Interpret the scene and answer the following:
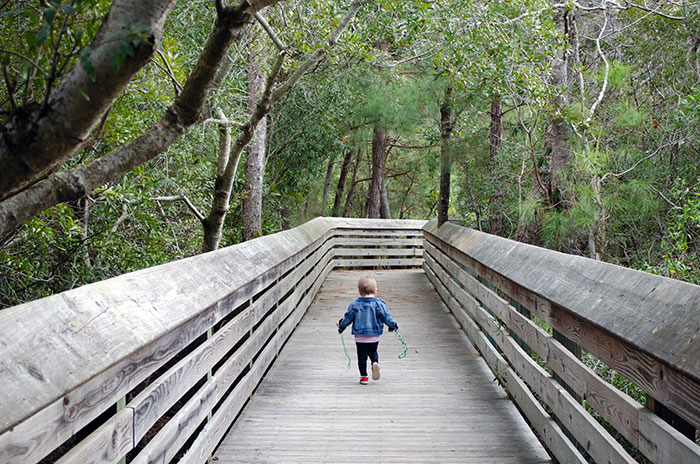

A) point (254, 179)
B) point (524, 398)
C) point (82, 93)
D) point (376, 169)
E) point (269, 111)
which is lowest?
point (524, 398)

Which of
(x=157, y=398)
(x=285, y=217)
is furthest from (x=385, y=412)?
(x=285, y=217)

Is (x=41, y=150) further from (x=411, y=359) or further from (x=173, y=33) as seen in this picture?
(x=173, y=33)

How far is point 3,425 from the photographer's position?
123cm

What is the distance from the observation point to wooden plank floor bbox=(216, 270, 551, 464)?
340 centimetres

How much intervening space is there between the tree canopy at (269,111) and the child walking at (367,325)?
5.51ft

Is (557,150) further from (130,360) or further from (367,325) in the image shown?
(130,360)

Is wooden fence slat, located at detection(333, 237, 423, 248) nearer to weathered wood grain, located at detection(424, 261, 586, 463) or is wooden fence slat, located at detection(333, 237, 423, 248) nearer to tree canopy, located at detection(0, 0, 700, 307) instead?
tree canopy, located at detection(0, 0, 700, 307)

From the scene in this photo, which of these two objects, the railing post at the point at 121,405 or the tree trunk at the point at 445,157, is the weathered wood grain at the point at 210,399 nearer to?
the railing post at the point at 121,405

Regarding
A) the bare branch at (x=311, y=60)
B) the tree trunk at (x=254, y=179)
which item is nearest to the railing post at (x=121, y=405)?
the bare branch at (x=311, y=60)

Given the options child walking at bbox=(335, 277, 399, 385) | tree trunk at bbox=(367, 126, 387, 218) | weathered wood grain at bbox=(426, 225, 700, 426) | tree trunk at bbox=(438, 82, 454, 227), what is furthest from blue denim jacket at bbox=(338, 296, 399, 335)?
tree trunk at bbox=(367, 126, 387, 218)

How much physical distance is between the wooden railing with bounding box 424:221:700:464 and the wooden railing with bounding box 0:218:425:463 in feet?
5.92

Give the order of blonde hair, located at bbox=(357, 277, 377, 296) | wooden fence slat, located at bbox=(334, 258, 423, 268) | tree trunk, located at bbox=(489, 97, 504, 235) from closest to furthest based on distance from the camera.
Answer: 1. blonde hair, located at bbox=(357, 277, 377, 296)
2. tree trunk, located at bbox=(489, 97, 504, 235)
3. wooden fence slat, located at bbox=(334, 258, 423, 268)

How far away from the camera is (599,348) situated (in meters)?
2.46

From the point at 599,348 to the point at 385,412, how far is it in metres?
2.02
